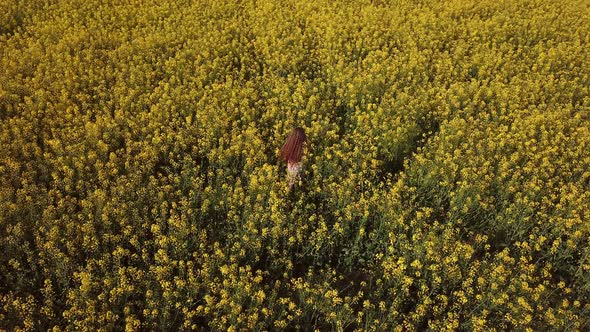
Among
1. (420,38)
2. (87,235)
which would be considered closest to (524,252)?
(87,235)

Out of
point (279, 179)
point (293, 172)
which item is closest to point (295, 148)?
point (293, 172)

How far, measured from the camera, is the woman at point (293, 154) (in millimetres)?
6191

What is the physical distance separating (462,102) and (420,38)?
3.00m

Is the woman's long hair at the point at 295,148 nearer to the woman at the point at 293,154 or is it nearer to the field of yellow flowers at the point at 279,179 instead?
the woman at the point at 293,154

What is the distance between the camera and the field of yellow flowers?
4848mm

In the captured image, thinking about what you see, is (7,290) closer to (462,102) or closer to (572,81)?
(462,102)

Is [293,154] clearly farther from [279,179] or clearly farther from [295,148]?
[279,179]

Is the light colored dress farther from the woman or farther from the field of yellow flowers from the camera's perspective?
the field of yellow flowers

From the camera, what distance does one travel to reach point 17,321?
437 cm

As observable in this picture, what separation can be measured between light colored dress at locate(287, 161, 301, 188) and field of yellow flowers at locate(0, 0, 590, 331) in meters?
0.18

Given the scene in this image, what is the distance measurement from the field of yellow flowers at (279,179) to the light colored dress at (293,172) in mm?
184

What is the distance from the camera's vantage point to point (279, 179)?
6.61m

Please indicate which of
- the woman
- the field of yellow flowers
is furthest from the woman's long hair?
the field of yellow flowers

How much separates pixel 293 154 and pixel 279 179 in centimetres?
59
